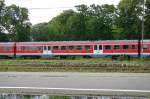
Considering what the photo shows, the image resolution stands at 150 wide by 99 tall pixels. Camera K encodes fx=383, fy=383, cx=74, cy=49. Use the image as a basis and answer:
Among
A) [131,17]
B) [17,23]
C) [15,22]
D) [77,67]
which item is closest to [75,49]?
[77,67]

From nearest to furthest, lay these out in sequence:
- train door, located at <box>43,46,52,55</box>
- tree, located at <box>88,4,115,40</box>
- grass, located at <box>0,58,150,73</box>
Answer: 1. grass, located at <box>0,58,150,73</box>
2. train door, located at <box>43,46,52,55</box>
3. tree, located at <box>88,4,115,40</box>

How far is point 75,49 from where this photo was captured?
46.4 m

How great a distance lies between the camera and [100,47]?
150 feet

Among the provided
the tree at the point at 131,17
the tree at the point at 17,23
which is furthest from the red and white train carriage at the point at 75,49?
the tree at the point at 17,23

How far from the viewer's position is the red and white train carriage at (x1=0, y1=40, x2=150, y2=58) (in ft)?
146

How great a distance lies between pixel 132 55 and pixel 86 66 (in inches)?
599

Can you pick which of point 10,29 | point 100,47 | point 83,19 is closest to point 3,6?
point 10,29

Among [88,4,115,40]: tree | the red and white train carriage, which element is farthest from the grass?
[88,4,115,40]: tree

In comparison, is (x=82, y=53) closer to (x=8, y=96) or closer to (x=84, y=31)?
(x=84, y=31)

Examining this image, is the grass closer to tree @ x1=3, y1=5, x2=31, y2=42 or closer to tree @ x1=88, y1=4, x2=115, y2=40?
tree @ x1=88, y1=4, x2=115, y2=40

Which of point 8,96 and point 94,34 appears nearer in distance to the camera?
point 8,96

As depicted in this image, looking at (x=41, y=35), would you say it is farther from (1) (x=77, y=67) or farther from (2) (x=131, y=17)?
(1) (x=77, y=67)

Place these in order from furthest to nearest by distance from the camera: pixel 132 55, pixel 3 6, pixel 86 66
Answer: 1. pixel 3 6
2. pixel 132 55
3. pixel 86 66

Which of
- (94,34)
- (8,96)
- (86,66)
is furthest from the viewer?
(94,34)
